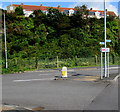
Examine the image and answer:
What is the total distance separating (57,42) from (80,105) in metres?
31.3

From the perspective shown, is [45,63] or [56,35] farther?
[56,35]

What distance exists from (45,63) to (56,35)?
14166 millimetres

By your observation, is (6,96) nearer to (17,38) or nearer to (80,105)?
(80,105)

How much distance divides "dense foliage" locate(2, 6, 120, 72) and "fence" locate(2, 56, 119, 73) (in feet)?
7.96

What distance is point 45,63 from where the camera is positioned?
29188 millimetres

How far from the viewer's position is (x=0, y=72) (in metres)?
23.3

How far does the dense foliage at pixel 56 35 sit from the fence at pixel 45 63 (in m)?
2.43

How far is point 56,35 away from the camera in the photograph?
42.5 m

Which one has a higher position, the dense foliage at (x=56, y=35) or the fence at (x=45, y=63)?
the dense foliage at (x=56, y=35)

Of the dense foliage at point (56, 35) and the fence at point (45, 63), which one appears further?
the dense foliage at point (56, 35)

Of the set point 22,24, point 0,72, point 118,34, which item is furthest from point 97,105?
point 118,34

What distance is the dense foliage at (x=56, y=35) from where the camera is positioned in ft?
116

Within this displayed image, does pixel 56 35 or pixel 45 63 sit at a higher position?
pixel 56 35

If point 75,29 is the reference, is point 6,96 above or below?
below
